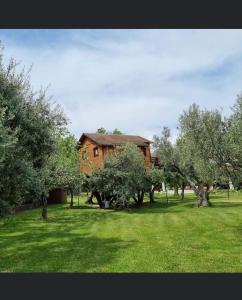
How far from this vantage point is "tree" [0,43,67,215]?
627 inches

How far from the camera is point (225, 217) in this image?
31438mm

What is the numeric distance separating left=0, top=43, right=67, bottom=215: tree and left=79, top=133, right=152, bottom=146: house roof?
34.6 m

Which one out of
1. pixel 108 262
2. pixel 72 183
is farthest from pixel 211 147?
pixel 72 183

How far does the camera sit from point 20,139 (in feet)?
59.3

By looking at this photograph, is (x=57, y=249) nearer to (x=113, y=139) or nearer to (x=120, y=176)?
(x=120, y=176)

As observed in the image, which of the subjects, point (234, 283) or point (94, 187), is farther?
point (94, 187)

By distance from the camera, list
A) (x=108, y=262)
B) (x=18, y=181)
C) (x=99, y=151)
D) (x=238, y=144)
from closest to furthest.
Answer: (x=108, y=262)
(x=18, y=181)
(x=238, y=144)
(x=99, y=151)

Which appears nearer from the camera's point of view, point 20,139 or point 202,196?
point 20,139

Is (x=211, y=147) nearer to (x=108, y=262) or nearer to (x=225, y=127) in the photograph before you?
(x=225, y=127)

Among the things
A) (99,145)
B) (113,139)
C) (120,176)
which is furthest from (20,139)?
(113,139)

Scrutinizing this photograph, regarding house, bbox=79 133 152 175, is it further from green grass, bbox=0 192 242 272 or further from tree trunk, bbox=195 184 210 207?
green grass, bbox=0 192 242 272

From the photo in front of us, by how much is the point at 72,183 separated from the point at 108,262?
29.0m

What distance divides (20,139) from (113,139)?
42.1m

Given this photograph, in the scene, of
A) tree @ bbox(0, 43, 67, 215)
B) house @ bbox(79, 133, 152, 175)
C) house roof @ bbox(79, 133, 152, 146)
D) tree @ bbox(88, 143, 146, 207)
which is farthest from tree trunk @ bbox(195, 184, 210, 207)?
tree @ bbox(0, 43, 67, 215)
